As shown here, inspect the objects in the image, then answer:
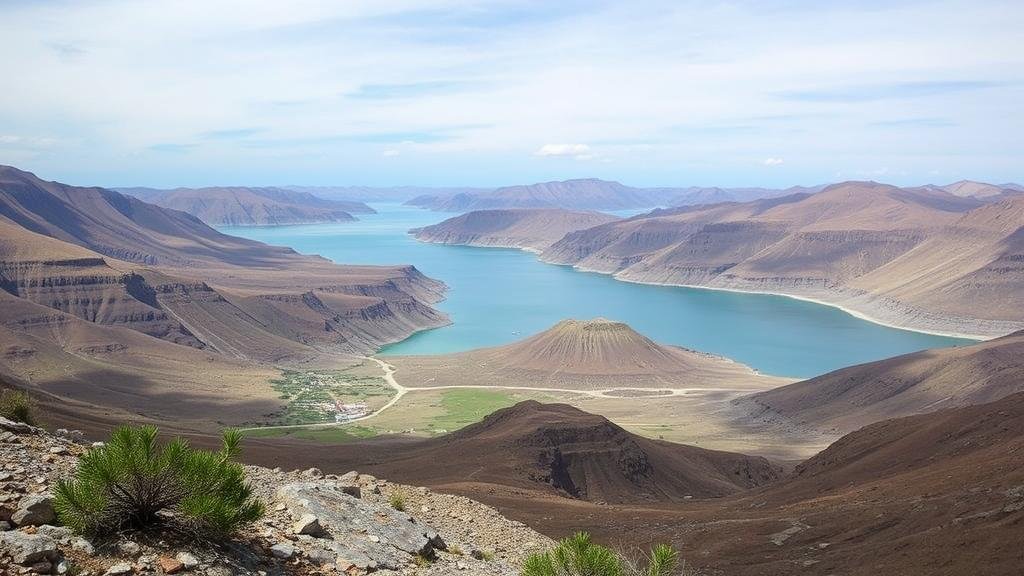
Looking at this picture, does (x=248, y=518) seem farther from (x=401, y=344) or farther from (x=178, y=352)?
(x=401, y=344)

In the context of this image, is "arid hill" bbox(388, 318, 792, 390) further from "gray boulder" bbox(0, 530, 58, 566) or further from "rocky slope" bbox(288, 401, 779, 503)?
"gray boulder" bbox(0, 530, 58, 566)

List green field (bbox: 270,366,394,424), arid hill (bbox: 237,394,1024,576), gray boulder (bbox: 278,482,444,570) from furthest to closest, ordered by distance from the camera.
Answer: green field (bbox: 270,366,394,424) < arid hill (bbox: 237,394,1024,576) < gray boulder (bbox: 278,482,444,570)

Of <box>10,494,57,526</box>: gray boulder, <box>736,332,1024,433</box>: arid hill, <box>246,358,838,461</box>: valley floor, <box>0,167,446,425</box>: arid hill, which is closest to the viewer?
<box>10,494,57,526</box>: gray boulder

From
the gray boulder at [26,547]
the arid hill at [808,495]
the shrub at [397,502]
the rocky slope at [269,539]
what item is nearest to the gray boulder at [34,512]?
the rocky slope at [269,539]

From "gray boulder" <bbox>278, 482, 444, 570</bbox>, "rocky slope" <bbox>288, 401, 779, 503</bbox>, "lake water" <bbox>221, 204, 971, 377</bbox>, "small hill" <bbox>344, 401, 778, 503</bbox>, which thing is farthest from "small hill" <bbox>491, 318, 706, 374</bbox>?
"gray boulder" <bbox>278, 482, 444, 570</bbox>

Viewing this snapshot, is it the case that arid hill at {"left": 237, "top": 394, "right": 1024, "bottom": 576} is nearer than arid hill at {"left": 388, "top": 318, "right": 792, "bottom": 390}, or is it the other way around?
arid hill at {"left": 237, "top": 394, "right": 1024, "bottom": 576}

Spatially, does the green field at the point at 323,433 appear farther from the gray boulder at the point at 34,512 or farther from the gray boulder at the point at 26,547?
the gray boulder at the point at 26,547

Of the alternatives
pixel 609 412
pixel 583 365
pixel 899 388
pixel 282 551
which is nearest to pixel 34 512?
pixel 282 551
